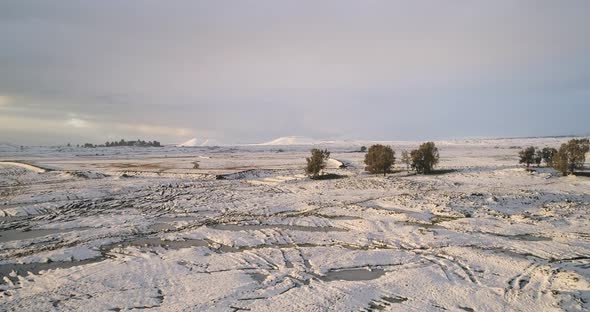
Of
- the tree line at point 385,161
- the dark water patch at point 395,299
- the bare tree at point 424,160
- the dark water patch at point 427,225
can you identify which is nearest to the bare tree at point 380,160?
the tree line at point 385,161

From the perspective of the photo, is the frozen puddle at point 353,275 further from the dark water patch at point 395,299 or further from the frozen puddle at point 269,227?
the frozen puddle at point 269,227

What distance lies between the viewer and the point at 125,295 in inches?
403

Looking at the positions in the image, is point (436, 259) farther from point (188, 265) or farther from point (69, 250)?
Answer: point (69, 250)

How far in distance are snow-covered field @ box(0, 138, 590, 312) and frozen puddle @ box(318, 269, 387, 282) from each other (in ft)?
0.18

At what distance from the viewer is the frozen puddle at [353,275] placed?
11.3m

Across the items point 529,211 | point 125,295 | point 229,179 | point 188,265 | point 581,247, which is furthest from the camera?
point 229,179

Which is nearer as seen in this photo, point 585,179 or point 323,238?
point 323,238

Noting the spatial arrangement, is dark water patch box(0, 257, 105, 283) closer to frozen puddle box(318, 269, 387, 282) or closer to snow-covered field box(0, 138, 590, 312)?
snow-covered field box(0, 138, 590, 312)

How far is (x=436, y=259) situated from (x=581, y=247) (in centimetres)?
534

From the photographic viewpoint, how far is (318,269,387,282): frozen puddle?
11.3 m

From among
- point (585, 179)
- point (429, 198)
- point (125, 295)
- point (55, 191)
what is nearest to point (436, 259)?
point (125, 295)

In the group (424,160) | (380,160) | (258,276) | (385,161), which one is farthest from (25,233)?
(424,160)

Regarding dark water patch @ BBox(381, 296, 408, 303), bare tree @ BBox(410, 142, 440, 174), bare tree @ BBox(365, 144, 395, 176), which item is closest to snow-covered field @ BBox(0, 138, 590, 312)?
dark water patch @ BBox(381, 296, 408, 303)

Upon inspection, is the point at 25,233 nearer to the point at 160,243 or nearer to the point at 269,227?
the point at 160,243
